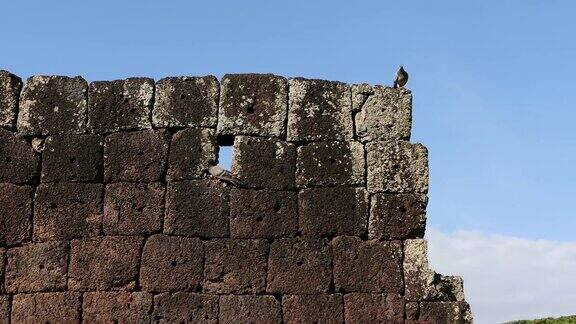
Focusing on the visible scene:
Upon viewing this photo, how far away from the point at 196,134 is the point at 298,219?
1514mm

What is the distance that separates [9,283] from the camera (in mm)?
9438

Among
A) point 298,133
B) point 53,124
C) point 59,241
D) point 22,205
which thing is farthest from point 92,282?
point 298,133

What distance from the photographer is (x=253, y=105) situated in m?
9.62

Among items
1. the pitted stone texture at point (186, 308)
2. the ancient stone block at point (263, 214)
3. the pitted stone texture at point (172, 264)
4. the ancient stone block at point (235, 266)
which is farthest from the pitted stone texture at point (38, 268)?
the ancient stone block at point (263, 214)

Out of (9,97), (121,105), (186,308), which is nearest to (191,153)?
(121,105)

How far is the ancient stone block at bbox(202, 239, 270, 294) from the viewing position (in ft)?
30.1

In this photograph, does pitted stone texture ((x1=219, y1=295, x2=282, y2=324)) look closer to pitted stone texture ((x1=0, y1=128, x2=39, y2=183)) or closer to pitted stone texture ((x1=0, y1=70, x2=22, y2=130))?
pitted stone texture ((x1=0, y1=128, x2=39, y2=183))

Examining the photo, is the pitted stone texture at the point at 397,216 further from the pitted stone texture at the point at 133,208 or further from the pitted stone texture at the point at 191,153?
the pitted stone texture at the point at 133,208

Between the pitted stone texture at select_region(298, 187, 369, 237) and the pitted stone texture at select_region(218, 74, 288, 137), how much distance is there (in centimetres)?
83

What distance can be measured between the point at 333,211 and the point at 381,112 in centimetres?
127

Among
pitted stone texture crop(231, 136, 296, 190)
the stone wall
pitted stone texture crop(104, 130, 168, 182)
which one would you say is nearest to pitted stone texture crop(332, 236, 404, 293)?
the stone wall

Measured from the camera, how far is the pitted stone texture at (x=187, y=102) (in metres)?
9.61

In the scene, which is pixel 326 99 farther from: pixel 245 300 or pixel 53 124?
pixel 53 124

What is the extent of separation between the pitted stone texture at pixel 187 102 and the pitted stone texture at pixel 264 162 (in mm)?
476
